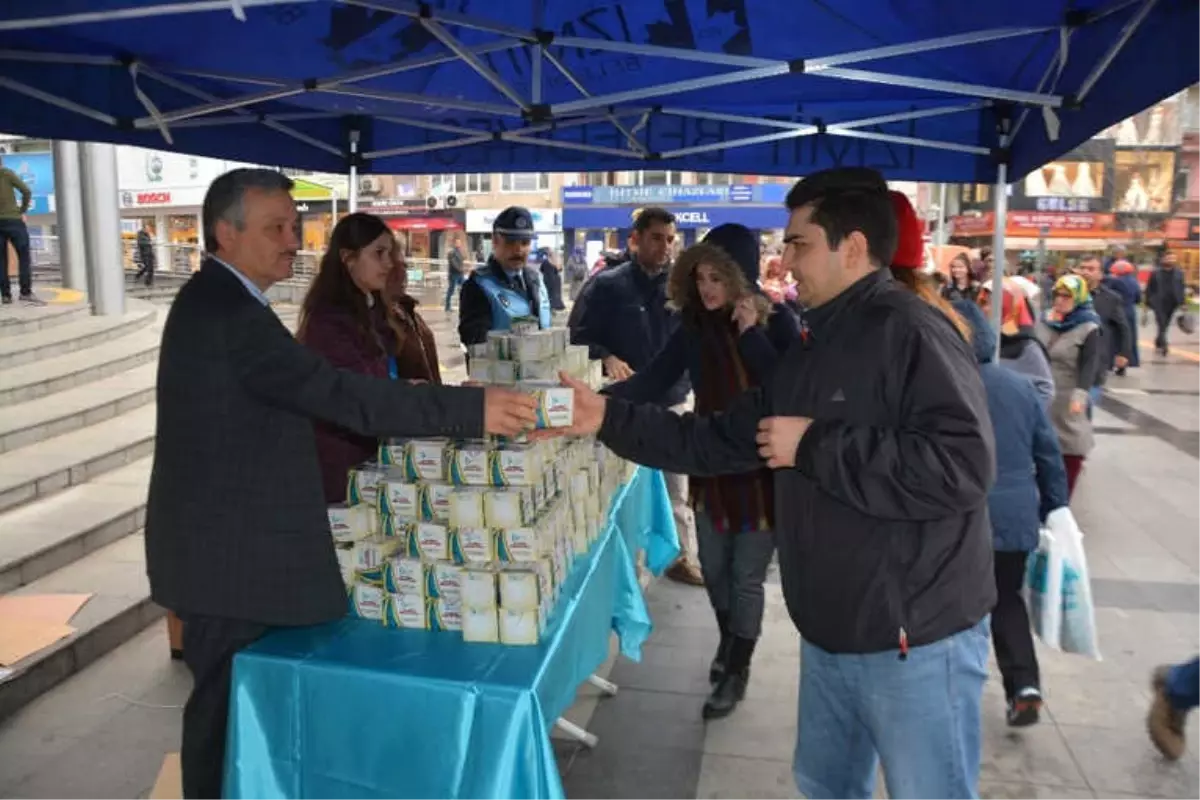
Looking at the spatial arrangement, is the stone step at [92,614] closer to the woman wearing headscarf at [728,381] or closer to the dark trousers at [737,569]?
the woman wearing headscarf at [728,381]

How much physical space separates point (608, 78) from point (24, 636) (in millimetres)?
3530

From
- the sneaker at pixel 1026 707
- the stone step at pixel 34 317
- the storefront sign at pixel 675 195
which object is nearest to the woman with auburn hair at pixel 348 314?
the sneaker at pixel 1026 707

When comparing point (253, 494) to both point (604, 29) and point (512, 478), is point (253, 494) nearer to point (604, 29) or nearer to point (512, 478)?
point (512, 478)

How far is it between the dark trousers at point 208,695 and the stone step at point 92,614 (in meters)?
1.74

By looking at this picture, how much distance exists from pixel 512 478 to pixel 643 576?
3162 millimetres

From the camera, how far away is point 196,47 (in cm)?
353

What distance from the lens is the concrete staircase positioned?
4.06 meters

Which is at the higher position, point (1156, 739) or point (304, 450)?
point (304, 450)

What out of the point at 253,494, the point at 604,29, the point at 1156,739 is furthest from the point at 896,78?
the point at 253,494

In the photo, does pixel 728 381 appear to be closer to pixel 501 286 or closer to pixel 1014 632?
pixel 1014 632

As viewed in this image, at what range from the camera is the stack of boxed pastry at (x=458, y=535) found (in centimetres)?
217

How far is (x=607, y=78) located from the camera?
156 inches

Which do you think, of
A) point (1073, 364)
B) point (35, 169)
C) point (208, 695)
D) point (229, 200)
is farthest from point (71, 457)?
point (35, 169)

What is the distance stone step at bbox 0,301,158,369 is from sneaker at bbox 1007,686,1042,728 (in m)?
7.86
